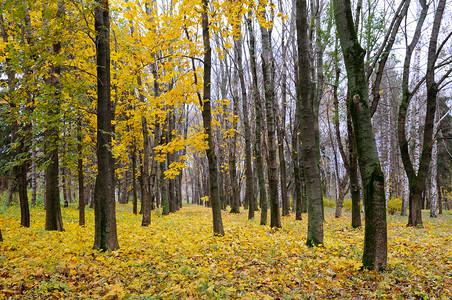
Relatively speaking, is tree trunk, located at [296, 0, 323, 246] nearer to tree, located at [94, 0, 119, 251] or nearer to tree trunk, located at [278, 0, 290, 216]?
tree, located at [94, 0, 119, 251]

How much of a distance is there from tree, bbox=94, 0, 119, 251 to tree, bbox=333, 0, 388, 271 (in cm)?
521

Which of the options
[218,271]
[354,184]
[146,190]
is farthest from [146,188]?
[354,184]

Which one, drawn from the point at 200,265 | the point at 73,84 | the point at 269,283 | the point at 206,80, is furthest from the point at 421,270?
the point at 73,84

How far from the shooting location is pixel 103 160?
19.2 ft

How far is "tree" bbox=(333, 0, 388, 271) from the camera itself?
13.0ft

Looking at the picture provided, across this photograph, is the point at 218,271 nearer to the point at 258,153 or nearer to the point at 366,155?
the point at 366,155

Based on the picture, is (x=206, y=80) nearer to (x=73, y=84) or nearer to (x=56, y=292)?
(x=73, y=84)

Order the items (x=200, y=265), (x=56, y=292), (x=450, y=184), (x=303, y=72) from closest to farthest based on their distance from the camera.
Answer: (x=56, y=292)
(x=200, y=265)
(x=303, y=72)
(x=450, y=184)

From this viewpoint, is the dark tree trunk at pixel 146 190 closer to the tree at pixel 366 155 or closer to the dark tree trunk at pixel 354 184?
the dark tree trunk at pixel 354 184

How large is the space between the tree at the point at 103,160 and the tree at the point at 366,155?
5.21 meters

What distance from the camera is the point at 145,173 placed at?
1101 cm

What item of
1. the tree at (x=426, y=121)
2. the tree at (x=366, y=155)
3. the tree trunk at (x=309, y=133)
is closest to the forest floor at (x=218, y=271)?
the tree at (x=366, y=155)

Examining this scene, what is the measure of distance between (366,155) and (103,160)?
562cm

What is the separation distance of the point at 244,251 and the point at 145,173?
678cm
